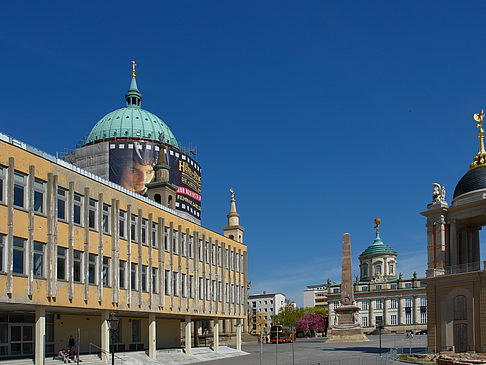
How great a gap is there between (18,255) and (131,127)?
191 ft

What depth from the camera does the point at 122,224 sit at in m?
44.0

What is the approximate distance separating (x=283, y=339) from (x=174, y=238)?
1699 inches

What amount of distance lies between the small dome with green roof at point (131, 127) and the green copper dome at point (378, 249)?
70760mm

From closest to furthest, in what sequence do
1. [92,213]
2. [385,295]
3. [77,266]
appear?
1. [77,266]
2. [92,213]
3. [385,295]

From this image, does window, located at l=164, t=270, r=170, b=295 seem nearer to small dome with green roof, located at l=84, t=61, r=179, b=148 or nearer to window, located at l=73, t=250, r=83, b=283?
window, located at l=73, t=250, r=83, b=283

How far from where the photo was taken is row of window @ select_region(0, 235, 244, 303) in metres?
33.0

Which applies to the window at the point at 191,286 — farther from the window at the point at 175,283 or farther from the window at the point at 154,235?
the window at the point at 154,235

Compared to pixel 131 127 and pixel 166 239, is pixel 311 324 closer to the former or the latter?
pixel 131 127

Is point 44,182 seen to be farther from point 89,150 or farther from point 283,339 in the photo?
point 283,339

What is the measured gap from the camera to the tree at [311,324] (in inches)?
6038

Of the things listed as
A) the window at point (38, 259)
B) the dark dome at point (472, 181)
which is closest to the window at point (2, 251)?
the window at point (38, 259)

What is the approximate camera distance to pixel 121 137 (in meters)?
88.2

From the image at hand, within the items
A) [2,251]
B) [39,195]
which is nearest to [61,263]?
A: [39,195]

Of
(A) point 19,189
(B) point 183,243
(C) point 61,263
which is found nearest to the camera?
(A) point 19,189
